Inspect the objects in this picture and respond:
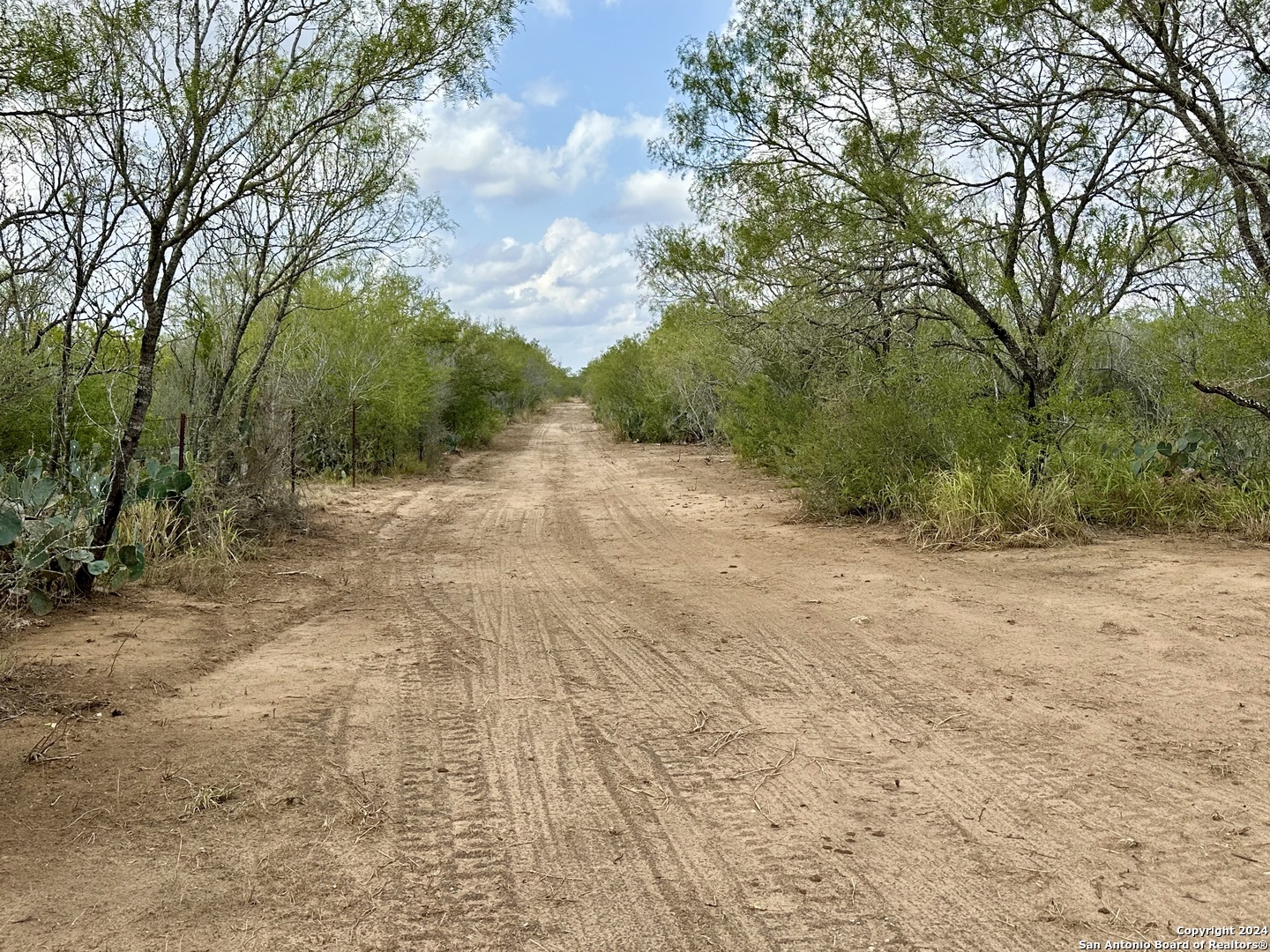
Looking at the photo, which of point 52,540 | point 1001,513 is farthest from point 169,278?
point 1001,513

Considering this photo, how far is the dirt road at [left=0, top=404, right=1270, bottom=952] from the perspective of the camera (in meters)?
3.04

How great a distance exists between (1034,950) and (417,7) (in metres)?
9.02

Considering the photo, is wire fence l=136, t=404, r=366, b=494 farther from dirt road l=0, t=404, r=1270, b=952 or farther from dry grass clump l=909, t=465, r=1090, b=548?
dry grass clump l=909, t=465, r=1090, b=548

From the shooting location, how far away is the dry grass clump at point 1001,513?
32.8 ft

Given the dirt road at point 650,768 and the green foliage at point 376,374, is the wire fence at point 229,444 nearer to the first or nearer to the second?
the green foliage at point 376,374

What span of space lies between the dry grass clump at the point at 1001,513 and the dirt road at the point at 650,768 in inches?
67.9

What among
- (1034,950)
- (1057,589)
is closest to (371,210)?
(1057,589)

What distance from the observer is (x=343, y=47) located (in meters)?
9.14

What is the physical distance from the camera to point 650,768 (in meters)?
4.23

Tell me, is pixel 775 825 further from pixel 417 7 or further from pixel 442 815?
pixel 417 7

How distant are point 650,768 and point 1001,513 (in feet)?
23.9

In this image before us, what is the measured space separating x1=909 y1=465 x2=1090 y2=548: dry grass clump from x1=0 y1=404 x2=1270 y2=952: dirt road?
5.65 ft

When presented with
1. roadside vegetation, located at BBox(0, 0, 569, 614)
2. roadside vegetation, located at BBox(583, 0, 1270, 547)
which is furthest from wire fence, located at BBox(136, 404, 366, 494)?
roadside vegetation, located at BBox(583, 0, 1270, 547)

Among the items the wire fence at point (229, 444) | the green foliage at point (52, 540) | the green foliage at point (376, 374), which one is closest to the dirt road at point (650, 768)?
the green foliage at point (52, 540)
